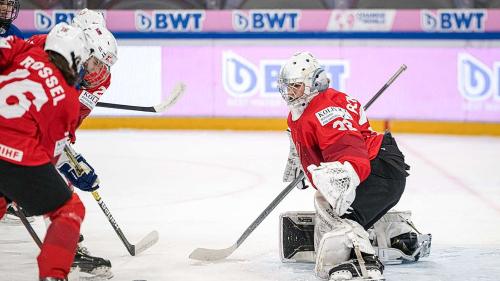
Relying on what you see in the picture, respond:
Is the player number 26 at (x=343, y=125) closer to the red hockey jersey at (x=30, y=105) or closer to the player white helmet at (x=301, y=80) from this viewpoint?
the player white helmet at (x=301, y=80)

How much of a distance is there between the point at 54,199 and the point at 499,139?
18.2 ft

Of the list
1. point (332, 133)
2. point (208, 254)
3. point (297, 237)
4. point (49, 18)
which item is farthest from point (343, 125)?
point (49, 18)

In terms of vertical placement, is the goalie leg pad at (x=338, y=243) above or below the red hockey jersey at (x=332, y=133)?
below

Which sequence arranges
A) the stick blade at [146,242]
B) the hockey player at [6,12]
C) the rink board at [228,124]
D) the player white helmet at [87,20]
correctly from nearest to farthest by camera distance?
the player white helmet at [87,20]
the stick blade at [146,242]
the hockey player at [6,12]
the rink board at [228,124]

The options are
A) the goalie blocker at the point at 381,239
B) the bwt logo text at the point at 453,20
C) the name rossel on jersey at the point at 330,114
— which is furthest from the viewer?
the bwt logo text at the point at 453,20

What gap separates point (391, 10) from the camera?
8.24 metres

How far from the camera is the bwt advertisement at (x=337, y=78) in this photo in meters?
8.08

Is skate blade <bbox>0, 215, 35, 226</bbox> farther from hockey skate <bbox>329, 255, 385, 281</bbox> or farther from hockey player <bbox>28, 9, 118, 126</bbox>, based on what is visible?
hockey skate <bbox>329, 255, 385, 281</bbox>

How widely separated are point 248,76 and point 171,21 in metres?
0.79

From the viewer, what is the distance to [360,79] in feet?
27.0

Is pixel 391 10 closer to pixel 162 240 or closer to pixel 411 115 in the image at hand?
pixel 411 115

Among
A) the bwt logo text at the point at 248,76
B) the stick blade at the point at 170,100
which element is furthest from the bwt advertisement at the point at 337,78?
the stick blade at the point at 170,100

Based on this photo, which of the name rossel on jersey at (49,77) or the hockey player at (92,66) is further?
the hockey player at (92,66)

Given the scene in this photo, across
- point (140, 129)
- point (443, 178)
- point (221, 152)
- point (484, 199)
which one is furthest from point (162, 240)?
point (140, 129)
